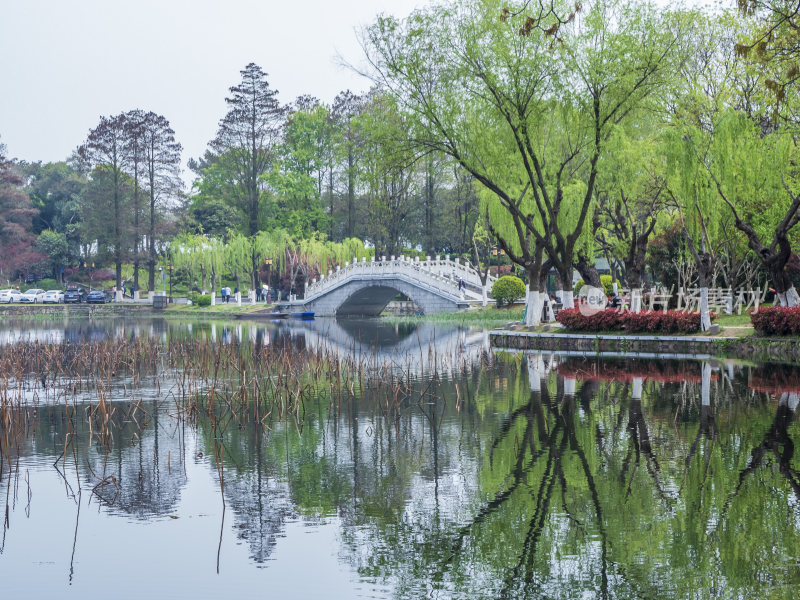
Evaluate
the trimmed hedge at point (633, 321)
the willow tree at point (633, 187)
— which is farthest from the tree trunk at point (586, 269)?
the trimmed hedge at point (633, 321)

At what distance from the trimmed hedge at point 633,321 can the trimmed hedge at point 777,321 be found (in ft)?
5.78

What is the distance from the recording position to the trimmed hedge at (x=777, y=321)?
64.9 feet

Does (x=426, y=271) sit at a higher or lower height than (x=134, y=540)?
higher

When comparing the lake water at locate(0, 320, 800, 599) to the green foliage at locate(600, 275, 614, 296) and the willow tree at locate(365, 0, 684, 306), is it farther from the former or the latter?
the green foliage at locate(600, 275, 614, 296)

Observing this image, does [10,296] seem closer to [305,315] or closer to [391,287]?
[305,315]

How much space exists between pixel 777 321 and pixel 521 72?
333 inches

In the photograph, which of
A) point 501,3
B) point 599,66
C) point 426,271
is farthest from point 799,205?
point 426,271

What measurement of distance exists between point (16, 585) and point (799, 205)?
19242 millimetres

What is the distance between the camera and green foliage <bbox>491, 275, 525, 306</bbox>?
42938mm

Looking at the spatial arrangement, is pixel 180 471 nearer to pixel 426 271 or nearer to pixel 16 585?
pixel 16 585

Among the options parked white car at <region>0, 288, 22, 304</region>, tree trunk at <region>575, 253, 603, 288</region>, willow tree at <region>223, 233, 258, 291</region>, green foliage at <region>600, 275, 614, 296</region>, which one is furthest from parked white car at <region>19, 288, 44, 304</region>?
tree trunk at <region>575, 253, 603, 288</region>

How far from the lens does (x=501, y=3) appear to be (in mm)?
22328

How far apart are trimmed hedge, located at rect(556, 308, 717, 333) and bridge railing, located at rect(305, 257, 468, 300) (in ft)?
67.1

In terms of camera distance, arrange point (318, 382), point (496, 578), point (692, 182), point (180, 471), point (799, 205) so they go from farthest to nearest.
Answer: point (692, 182)
point (799, 205)
point (318, 382)
point (180, 471)
point (496, 578)
